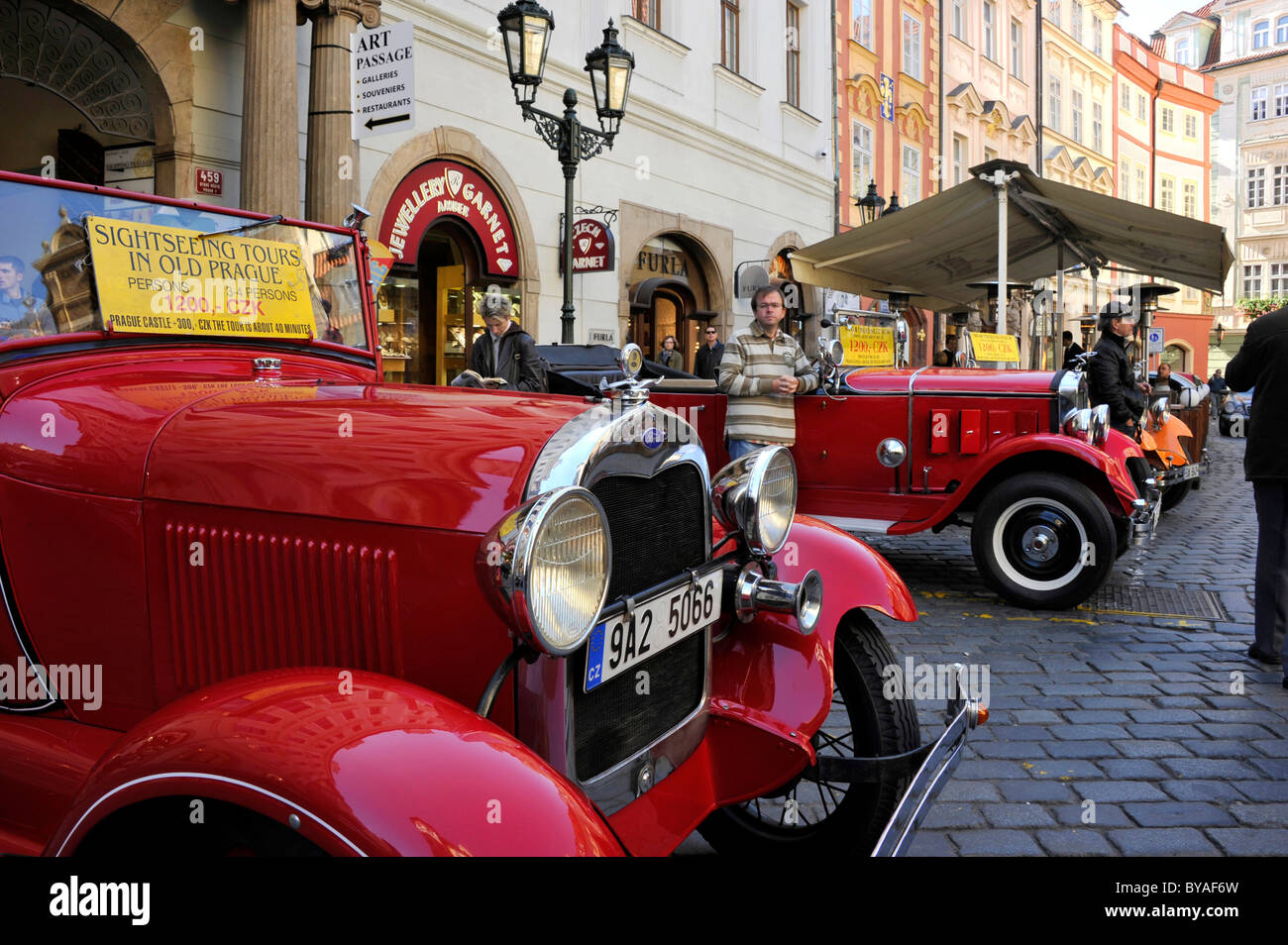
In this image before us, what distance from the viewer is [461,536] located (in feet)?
5.29

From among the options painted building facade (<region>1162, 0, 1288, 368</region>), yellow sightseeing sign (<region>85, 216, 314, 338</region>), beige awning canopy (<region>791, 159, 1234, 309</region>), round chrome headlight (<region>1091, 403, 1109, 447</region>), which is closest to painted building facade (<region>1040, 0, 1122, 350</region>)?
painted building facade (<region>1162, 0, 1288, 368</region>)

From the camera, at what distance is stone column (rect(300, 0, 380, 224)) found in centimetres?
741

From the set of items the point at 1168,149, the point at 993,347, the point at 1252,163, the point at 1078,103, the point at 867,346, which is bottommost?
the point at 867,346

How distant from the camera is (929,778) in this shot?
6.56ft

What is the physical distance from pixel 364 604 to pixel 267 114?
626 centimetres

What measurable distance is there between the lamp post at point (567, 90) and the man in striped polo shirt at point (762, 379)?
272 centimetres

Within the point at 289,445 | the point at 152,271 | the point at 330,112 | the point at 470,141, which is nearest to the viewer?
the point at 289,445

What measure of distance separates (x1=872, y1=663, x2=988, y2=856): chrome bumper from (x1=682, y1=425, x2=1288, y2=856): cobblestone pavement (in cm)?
47

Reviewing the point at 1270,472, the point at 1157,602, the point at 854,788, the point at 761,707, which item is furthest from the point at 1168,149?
the point at 761,707

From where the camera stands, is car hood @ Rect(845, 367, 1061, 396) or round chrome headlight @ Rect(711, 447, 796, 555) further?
car hood @ Rect(845, 367, 1061, 396)

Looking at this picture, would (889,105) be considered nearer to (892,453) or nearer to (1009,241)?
(1009,241)

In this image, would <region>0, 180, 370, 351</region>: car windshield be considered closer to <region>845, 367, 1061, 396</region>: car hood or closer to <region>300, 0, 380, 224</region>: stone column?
<region>845, 367, 1061, 396</region>: car hood
